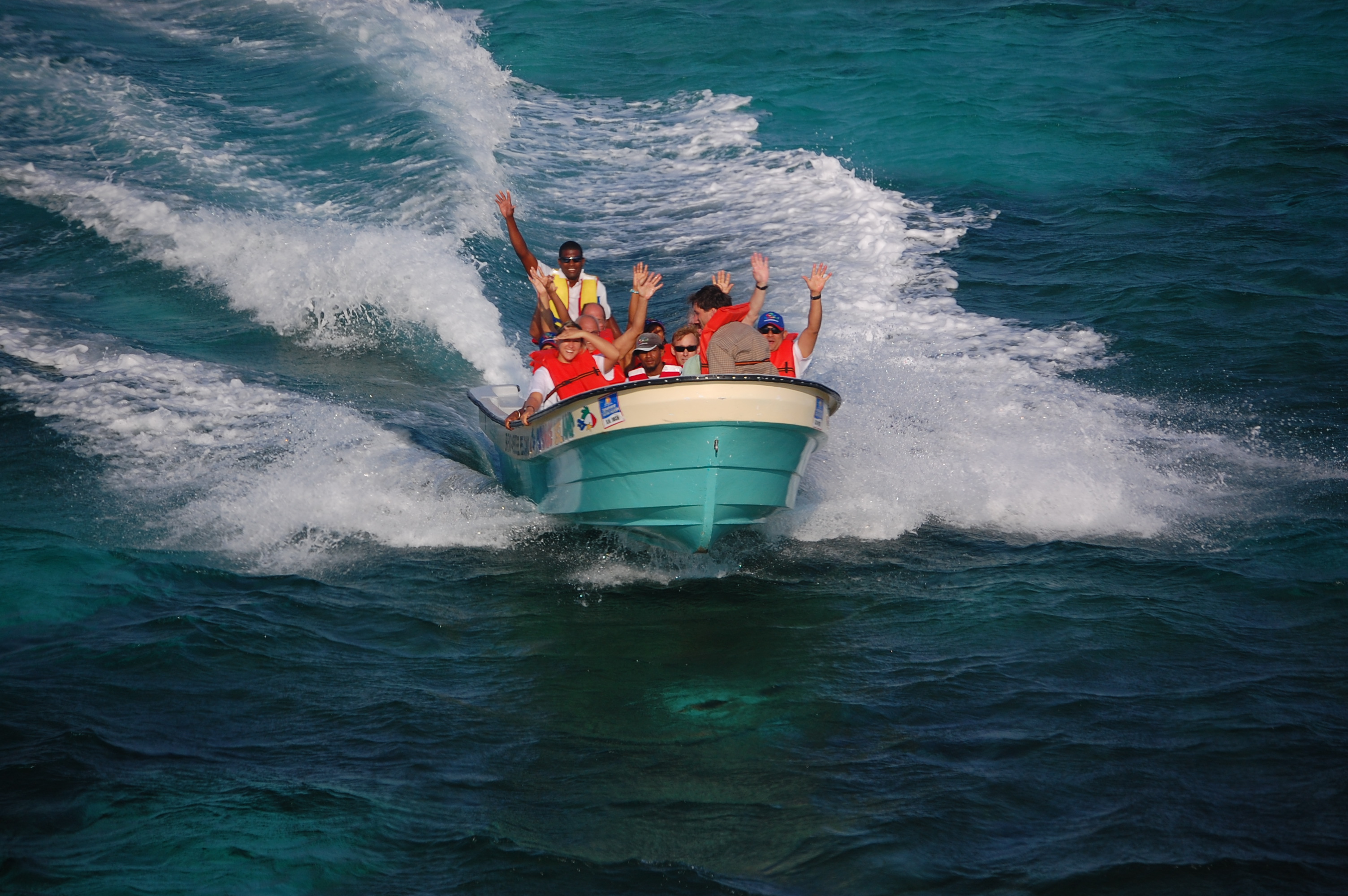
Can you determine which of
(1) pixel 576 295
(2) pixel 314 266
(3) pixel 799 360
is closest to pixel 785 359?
(3) pixel 799 360

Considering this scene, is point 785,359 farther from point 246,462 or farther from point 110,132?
point 110,132

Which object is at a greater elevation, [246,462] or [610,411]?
[610,411]

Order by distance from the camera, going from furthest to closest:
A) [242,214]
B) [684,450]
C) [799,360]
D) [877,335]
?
[242,214] < [877,335] < [799,360] < [684,450]

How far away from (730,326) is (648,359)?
0.52 metres

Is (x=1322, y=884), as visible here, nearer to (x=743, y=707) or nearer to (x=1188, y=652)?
(x=1188, y=652)

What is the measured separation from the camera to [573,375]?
695cm

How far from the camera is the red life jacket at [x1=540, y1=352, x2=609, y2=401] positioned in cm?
680

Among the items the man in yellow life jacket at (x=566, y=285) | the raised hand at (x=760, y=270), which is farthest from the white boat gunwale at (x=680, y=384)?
the man in yellow life jacket at (x=566, y=285)

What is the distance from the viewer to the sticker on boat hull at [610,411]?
6070mm

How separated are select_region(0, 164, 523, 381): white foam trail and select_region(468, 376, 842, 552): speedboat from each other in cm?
389

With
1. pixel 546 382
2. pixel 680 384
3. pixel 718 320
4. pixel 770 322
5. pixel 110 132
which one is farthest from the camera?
pixel 110 132

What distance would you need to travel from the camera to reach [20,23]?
18062 millimetres

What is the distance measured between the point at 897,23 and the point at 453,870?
1999 cm

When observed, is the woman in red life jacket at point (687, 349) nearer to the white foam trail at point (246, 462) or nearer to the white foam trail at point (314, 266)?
the white foam trail at point (246, 462)
